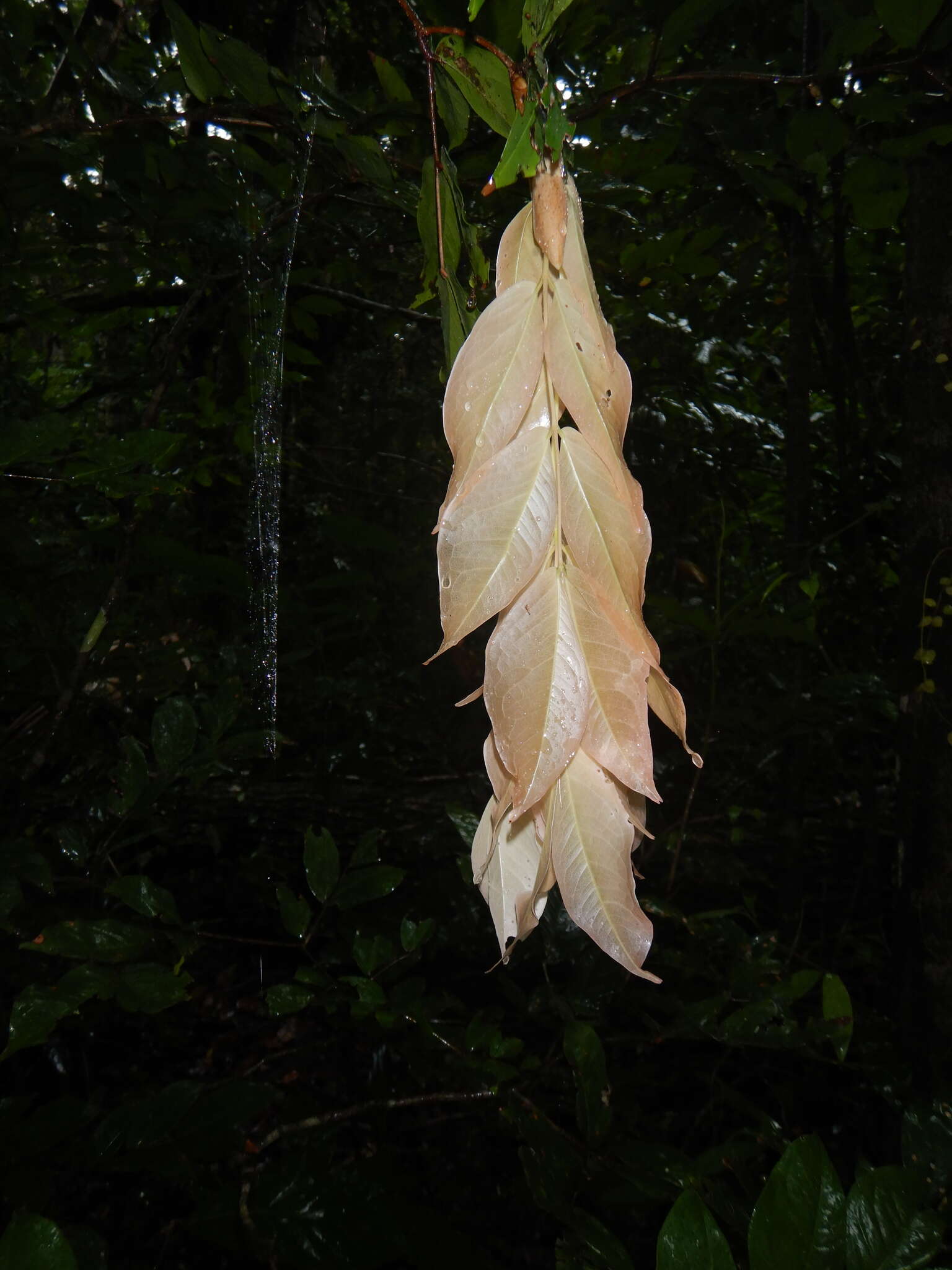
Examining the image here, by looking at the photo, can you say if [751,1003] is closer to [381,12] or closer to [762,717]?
[762,717]

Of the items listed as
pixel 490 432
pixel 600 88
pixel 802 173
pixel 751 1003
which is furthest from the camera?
pixel 802 173

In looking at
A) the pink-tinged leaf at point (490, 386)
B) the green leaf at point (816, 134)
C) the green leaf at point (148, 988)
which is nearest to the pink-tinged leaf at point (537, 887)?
the pink-tinged leaf at point (490, 386)

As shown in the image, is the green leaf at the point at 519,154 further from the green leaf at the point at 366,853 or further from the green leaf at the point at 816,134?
the green leaf at the point at 366,853

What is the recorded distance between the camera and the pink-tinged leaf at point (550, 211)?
352mm

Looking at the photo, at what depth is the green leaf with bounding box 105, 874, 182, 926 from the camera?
100cm

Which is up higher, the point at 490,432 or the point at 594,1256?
the point at 490,432

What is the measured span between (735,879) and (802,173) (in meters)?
1.31

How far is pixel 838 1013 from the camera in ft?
3.72

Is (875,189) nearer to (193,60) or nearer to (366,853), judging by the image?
(193,60)

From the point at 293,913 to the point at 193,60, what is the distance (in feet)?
3.27

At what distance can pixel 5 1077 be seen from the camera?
4.62ft

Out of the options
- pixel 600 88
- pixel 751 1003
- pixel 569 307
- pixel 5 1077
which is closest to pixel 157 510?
pixel 5 1077

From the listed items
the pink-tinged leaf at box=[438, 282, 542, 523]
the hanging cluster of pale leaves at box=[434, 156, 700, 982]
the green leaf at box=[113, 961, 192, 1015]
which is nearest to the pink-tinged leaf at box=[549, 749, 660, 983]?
the hanging cluster of pale leaves at box=[434, 156, 700, 982]

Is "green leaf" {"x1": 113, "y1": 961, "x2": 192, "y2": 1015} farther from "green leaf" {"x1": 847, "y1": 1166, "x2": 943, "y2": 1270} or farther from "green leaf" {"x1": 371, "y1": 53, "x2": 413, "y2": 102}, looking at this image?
"green leaf" {"x1": 371, "y1": 53, "x2": 413, "y2": 102}
